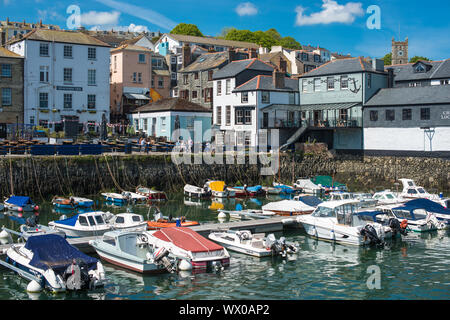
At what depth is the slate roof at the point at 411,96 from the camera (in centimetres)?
5350

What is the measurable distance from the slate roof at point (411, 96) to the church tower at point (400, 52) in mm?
93063

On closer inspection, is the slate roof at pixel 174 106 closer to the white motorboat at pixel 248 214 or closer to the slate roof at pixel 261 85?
the slate roof at pixel 261 85

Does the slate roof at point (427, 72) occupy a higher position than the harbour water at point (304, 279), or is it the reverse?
the slate roof at point (427, 72)

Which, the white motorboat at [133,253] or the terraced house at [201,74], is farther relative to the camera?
the terraced house at [201,74]

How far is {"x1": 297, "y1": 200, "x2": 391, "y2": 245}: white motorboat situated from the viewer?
26656mm

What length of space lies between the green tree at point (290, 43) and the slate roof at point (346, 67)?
76.2 metres

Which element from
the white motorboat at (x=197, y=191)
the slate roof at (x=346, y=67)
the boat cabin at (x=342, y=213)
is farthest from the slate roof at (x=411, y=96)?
the boat cabin at (x=342, y=213)

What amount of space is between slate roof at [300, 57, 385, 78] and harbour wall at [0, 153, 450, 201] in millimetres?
10358

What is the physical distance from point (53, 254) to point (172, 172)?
30003 mm

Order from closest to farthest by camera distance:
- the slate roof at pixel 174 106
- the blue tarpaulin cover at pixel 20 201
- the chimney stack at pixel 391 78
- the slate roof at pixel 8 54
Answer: the blue tarpaulin cover at pixel 20 201
the slate roof at pixel 8 54
the slate roof at pixel 174 106
the chimney stack at pixel 391 78

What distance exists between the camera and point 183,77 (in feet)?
254

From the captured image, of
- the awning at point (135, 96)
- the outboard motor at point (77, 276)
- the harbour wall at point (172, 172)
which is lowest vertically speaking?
the outboard motor at point (77, 276)

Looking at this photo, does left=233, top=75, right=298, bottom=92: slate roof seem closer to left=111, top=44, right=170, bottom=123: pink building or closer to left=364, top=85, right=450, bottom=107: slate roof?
left=364, top=85, right=450, bottom=107: slate roof

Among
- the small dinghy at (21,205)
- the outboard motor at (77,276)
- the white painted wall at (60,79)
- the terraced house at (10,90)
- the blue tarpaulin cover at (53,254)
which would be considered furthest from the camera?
the white painted wall at (60,79)
